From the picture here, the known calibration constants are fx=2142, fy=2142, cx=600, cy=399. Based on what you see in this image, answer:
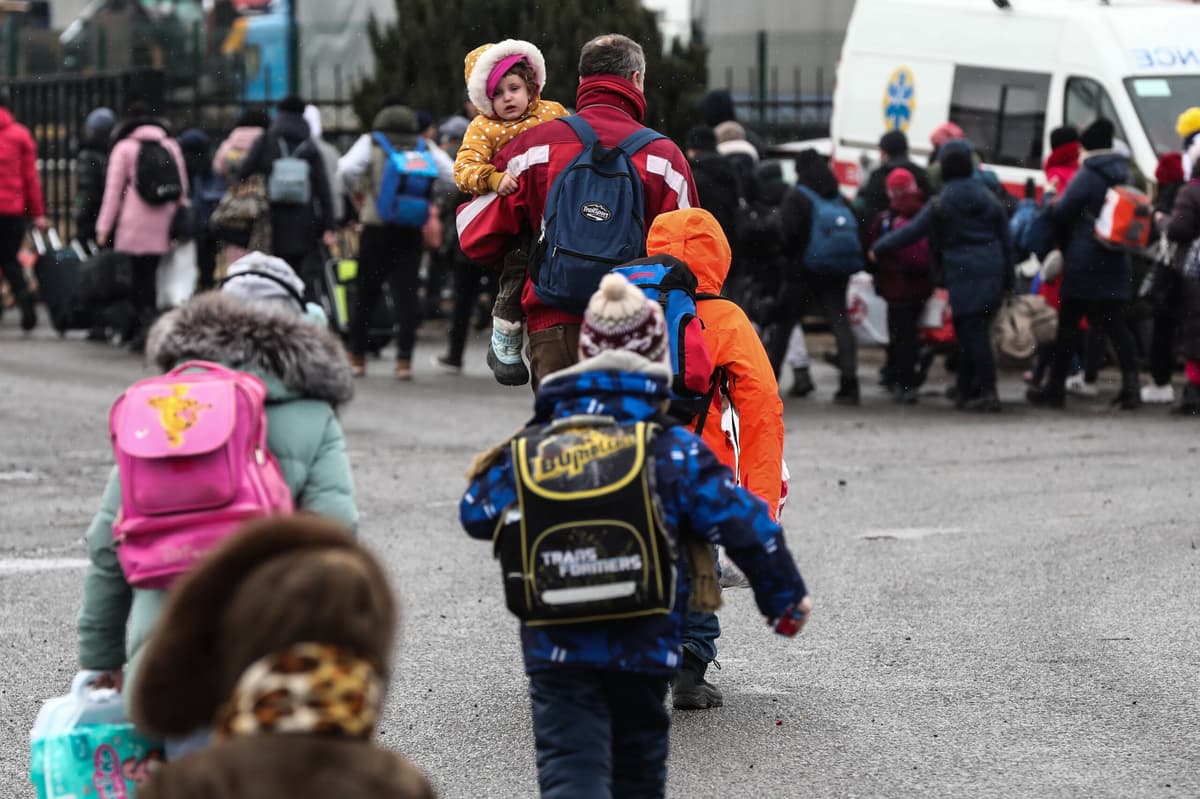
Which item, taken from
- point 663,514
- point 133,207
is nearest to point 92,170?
point 133,207

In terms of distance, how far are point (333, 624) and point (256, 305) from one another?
Result: 5.55 ft

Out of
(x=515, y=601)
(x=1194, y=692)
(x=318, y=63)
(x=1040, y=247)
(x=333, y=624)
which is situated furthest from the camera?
(x=318, y=63)

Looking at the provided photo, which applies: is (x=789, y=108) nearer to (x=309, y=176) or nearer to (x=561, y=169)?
(x=309, y=176)

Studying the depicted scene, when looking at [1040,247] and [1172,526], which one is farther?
[1040,247]

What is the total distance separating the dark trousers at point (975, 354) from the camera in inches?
556

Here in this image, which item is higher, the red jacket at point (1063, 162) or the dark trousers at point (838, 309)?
the red jacket at point (1063, 162)

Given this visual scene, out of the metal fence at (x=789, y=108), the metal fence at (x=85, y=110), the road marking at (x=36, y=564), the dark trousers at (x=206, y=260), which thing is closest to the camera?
the road marking at (x=36, y=564)

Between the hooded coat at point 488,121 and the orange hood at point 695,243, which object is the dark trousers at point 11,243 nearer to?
the hooded coat at point 488,121

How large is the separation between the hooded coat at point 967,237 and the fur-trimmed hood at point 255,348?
397 inches

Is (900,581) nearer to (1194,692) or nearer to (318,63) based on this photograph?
(1194,692)

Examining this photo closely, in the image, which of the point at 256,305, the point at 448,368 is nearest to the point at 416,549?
the point at 256,305

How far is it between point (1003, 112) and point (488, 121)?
11.3m

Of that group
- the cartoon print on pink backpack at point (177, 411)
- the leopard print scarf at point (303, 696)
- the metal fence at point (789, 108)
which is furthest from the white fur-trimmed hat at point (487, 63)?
the metal fence at point (789, 108)

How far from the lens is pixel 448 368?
16312 mm
